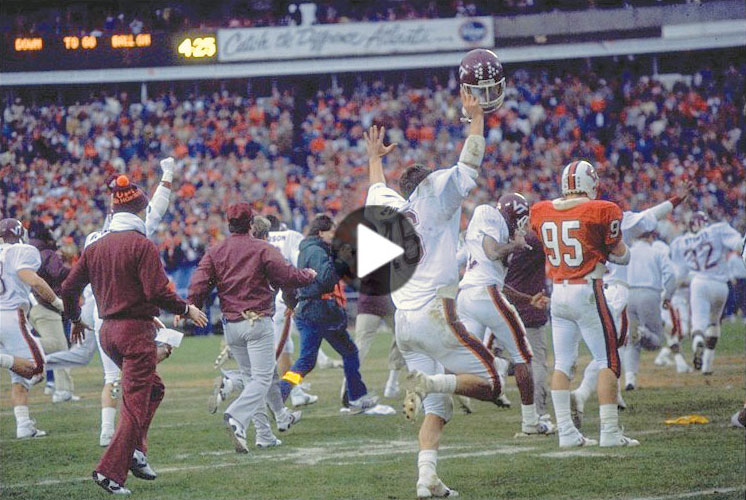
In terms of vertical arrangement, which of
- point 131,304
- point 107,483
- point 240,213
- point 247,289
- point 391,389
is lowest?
point 391,389

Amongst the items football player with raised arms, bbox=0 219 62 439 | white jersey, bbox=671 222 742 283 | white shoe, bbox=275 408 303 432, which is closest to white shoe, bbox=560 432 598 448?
white shoe, bbox=275 408 303 432

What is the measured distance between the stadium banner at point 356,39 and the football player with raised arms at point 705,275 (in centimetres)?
1761

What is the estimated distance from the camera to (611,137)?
30609mm

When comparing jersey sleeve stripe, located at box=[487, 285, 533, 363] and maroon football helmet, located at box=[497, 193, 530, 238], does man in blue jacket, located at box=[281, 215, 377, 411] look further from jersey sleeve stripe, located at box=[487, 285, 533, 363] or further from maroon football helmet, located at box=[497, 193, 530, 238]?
maroon football helmet, located at box=[497, 193, 530, 238]

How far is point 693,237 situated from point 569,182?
6.35 meters

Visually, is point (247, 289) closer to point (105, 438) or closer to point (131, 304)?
point (131, 304)

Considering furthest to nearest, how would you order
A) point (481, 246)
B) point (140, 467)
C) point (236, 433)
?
1. point (481, 246)
2. point (236, 433)
3. point (140, 467)

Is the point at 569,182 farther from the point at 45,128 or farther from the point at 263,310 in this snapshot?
the point at 45,128

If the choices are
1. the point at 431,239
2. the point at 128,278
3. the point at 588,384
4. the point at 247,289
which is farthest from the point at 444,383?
the point at 588,384

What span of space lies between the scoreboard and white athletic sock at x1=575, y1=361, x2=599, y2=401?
21363mm

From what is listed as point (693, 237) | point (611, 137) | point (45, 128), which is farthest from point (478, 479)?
point (45, 128)

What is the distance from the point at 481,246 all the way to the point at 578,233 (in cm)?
118

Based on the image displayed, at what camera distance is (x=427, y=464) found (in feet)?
22.2

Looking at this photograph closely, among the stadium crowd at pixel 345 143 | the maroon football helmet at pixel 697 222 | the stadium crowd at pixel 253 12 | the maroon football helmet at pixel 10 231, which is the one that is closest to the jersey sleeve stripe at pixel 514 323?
the maroon football helmet at pixel 10 231
